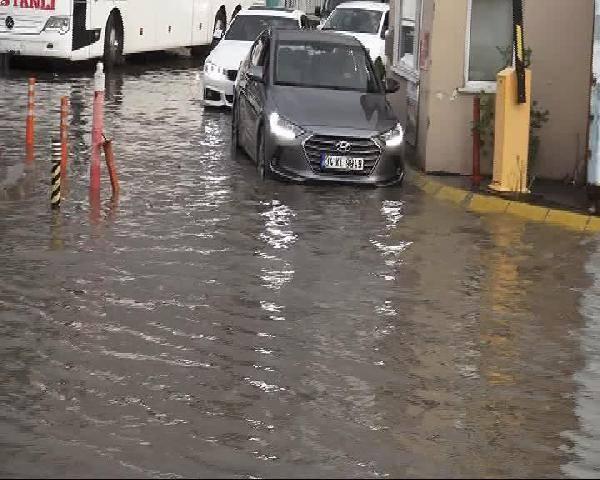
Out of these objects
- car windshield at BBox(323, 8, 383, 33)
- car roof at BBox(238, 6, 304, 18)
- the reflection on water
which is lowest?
the reflection on water

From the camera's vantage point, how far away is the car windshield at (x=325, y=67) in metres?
19.2

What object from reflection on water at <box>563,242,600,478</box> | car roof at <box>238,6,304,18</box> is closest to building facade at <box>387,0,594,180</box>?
reflection on water at <box>563,242,600,478</box>

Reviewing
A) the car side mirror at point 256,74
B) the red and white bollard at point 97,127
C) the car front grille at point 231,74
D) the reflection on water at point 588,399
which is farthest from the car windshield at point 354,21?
the reflection on water at point 588,399

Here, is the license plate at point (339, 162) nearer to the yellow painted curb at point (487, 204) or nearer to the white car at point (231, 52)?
the yellow painted curb at point (487, 204)

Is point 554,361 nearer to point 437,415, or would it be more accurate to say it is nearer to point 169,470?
point 437,415

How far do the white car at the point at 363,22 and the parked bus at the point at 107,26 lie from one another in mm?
4116

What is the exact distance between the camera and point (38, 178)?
17.2 m

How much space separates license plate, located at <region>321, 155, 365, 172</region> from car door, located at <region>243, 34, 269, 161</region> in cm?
126

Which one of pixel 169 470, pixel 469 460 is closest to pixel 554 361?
pixel 469 460

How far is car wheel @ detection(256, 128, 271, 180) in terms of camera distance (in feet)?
58.8

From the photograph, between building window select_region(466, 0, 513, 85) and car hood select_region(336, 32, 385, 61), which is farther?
car hood select_region(336, 32, 385, 61)

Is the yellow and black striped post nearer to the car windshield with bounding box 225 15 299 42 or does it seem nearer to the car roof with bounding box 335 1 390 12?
the car windshield with bounding box 225 15 299 42

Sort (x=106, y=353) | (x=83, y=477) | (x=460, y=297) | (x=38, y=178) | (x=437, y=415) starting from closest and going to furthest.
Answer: (x=83, y=477) < (x=437, y=415) < (x=106, y=353) < (x=460, y=297) < (x=38, y=178)

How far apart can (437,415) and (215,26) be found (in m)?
33.4
